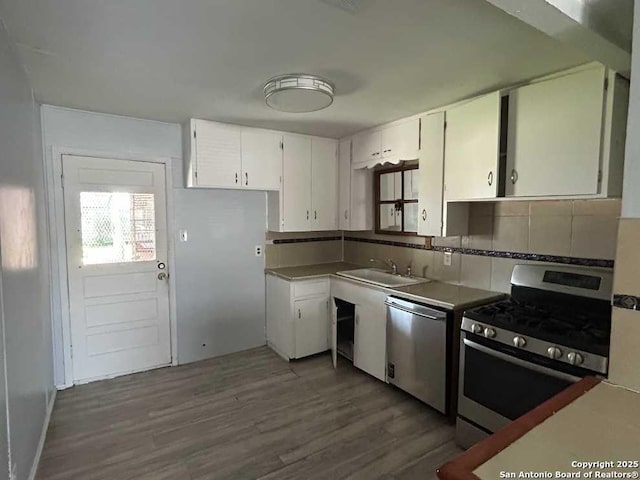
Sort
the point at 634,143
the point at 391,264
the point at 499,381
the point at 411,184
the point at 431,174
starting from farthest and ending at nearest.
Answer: the point at 391,264, the point at 411,184, the point at 431,174, the point at 499,381, the point at 634,143

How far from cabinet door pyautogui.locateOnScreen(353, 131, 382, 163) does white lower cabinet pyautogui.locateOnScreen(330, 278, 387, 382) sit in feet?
4.12

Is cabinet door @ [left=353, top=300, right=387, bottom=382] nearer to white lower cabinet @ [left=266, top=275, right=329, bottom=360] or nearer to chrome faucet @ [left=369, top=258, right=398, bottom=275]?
white lower cabinet @ [left=266, top=275, right=329, bottom=360]

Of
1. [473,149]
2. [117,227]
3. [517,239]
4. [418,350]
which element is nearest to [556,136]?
[473,149]

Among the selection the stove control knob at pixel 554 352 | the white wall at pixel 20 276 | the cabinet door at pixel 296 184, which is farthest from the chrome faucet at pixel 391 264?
the white wall at pixel 20 276

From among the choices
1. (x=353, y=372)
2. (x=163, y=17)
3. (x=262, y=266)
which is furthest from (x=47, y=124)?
(x=353, y=372)

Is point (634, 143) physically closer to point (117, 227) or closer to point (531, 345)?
point (531, 345)

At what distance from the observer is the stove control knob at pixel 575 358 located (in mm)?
1696

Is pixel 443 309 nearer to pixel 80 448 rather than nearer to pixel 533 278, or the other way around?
pixel 533 278

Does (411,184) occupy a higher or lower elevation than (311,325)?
higher

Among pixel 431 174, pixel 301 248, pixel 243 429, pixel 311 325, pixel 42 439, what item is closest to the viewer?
pixel 42 439

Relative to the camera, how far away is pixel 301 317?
11.5 feet

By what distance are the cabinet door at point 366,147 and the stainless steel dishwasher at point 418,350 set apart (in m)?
1.43

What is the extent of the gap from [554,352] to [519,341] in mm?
170

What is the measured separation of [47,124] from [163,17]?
6.54 feet
